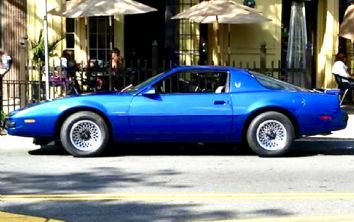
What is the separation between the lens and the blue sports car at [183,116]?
10.2 meters

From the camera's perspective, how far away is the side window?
10.5 metres

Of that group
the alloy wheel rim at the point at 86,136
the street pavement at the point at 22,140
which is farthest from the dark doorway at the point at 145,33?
the alloy wheel rim at the point at 86,136

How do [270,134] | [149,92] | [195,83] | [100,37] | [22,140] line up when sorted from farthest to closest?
[100,37] < [22,140] < [195,83] < [270,134] < [149,92]

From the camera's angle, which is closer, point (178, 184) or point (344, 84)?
point (178, 184)

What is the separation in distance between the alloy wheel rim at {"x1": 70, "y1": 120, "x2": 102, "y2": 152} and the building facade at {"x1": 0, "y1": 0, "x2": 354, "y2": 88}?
7.51 meters

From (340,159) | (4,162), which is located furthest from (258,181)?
(4,162)

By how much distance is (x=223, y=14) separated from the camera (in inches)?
622

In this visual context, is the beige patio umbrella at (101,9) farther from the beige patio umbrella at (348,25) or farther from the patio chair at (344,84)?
the patio chair at (344,84)

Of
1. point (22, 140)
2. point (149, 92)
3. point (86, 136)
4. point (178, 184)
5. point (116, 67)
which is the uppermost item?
point (116, 67)

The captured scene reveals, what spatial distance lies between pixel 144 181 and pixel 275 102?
2958mm

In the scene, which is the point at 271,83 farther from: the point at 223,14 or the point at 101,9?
the point at 101,9

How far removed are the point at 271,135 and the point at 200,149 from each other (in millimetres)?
1545

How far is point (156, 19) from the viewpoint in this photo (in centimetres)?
1864

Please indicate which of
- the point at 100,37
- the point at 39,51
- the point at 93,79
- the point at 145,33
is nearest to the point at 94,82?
the point at 93,79
